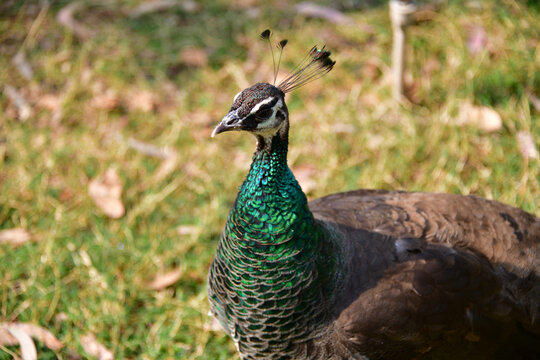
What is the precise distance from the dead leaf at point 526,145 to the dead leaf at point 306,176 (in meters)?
1.37

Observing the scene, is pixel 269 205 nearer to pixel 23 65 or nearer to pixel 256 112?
pixel 256 112

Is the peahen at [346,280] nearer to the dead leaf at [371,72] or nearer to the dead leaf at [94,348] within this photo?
the dead leaf at [94,348]

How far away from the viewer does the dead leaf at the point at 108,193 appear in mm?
3498

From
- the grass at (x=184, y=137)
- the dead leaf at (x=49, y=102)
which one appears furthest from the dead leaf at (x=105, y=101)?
the dead leaf at (x=49, y=102)

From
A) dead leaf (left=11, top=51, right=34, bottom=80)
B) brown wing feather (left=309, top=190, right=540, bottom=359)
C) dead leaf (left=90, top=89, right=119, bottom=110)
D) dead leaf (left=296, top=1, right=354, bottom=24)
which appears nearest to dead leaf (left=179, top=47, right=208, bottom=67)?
dead leaf (left=90, top=89, right=119, bottom=110)

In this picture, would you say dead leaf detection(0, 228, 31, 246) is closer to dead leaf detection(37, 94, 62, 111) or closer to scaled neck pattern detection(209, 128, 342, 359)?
dead leaf detection(37, 94, 62, 111)

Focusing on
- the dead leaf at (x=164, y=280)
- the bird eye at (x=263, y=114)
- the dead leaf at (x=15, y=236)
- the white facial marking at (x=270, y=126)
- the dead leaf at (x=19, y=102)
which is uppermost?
the bird eye at (x=263, y=114)

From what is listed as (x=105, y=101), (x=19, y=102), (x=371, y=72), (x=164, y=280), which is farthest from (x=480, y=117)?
(x=19, y=102)

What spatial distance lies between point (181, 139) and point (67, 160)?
0.81 m

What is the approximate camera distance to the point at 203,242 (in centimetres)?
333

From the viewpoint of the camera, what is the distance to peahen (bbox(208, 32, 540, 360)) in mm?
2172

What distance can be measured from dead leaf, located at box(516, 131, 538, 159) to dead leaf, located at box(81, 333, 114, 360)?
9.19 ft

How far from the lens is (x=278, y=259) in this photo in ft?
7.17

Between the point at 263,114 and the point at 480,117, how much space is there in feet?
7.72
